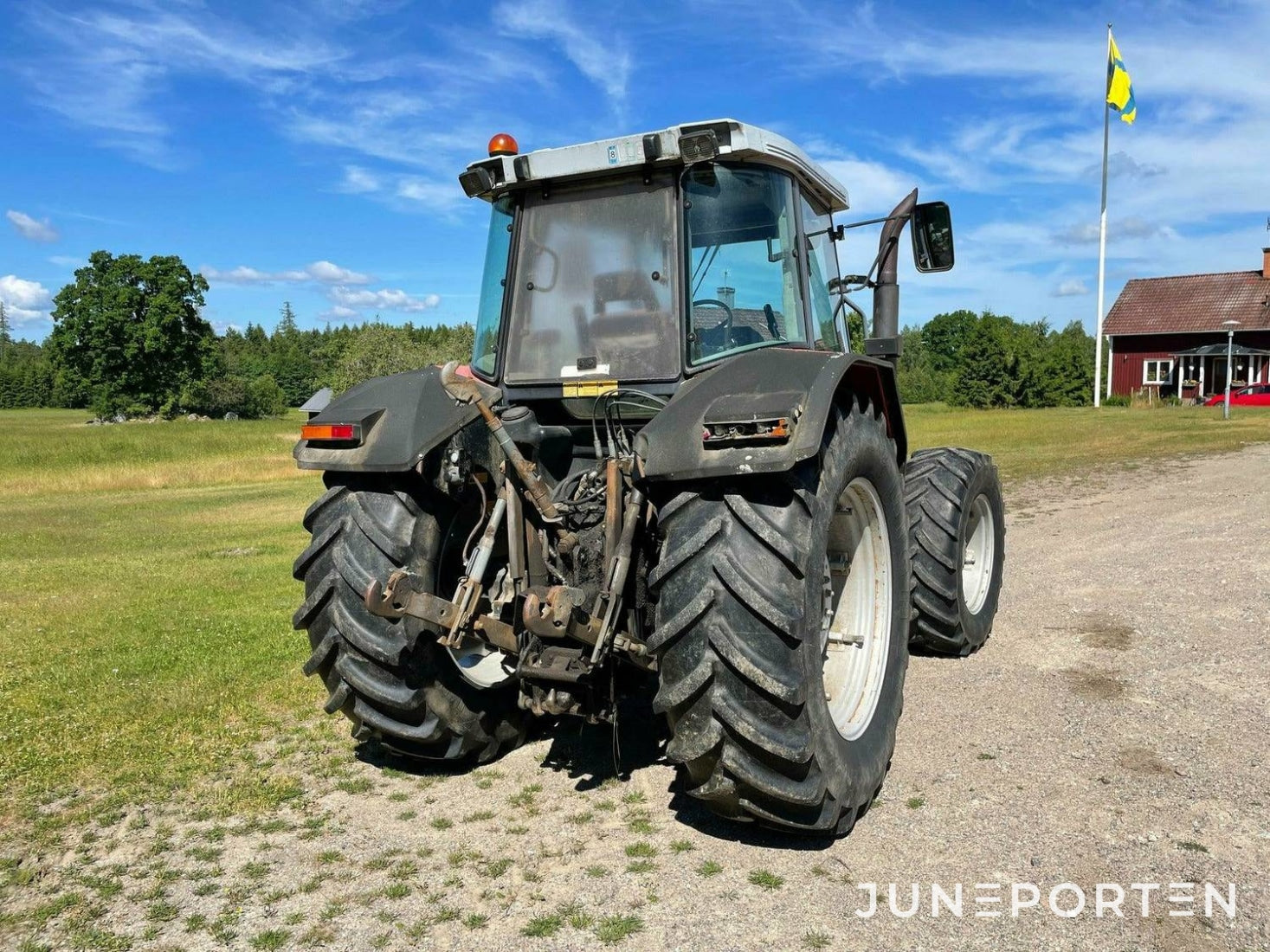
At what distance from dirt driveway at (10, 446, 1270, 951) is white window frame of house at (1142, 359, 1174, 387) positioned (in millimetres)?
42767

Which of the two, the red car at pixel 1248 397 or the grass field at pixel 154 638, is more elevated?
the red car at pixel 1248 397

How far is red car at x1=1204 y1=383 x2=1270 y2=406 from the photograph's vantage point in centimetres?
3603

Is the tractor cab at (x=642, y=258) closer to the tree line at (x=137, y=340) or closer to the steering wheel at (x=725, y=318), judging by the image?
the steering wheel at (x=725, y=318)

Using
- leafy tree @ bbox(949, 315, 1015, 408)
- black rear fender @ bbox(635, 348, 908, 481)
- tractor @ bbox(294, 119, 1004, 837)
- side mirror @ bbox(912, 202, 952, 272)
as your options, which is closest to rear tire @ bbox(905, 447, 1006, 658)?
tractor @ bbox(294, 119, 1004, 837)

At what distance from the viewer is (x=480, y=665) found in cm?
426

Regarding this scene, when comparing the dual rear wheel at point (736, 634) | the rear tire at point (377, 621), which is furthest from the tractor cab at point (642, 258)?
the rear tire at point (377, 621)

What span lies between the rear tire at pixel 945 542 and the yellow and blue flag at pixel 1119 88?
121 feet

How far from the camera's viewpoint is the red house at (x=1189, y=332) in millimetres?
40781

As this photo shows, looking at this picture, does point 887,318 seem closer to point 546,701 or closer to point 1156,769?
point 1156,769

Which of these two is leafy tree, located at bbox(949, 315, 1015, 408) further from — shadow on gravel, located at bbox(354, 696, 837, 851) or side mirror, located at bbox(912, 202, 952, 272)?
shadow on gravel, located at bbox(354, 696, 837, 851)

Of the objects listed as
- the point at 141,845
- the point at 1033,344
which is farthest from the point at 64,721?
the point at 1033,344

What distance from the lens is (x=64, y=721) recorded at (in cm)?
516

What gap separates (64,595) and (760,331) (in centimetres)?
785

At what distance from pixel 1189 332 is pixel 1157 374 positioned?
2.17 meters
